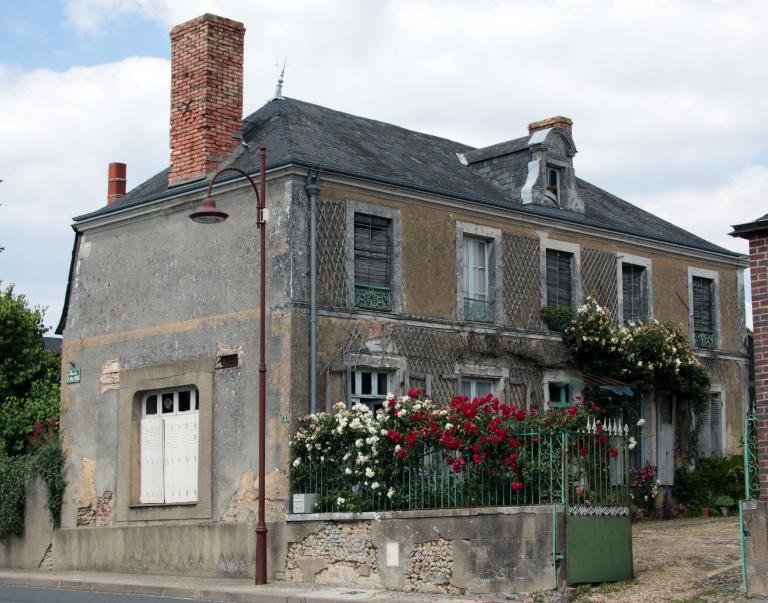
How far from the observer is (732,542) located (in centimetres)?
1725

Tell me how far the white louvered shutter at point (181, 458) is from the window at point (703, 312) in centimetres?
1050

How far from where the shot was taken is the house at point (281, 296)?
18531mm

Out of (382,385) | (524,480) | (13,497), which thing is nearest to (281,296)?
(382,385)

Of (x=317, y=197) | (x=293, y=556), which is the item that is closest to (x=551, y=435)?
(x=293, y=556)

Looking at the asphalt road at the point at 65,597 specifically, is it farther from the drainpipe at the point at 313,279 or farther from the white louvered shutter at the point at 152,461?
the drainpipe at the point at 313,279

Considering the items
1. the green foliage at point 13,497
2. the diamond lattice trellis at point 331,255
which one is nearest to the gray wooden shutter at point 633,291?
the diamond lattice trellis at point 331,255

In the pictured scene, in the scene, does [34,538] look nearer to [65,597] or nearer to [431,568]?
[65,597]

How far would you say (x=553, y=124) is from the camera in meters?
24.6

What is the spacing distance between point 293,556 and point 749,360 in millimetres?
12784

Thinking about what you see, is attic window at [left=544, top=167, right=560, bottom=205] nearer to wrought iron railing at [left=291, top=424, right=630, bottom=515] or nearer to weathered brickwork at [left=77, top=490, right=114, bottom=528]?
wrought iron railing at [left=291, top=424, right=630, bottom=515]

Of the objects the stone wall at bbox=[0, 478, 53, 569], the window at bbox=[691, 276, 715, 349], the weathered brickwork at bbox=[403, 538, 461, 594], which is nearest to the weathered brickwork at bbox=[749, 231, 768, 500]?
the weathered brickwork at bbox=[403, 538, 461, 594]

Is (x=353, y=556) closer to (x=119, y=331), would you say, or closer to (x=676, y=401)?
(x=119, y=331)

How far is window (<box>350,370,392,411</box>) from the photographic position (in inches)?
746

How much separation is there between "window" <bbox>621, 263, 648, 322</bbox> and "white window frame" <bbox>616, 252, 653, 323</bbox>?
38 mm
